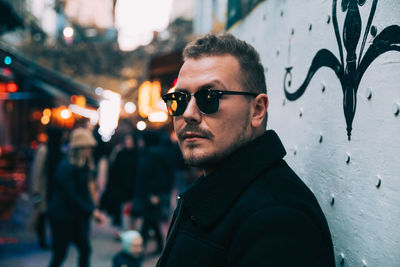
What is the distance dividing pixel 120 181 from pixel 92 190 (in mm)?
1429

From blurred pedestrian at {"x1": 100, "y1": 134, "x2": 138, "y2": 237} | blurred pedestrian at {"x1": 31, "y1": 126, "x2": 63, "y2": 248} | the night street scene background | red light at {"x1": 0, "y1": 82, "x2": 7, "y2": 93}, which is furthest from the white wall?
red light at {"x1": 0, "y1": 82, "x2": 7, "y2": 93}

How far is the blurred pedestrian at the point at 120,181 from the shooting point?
341 inches

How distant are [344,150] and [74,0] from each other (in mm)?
26030

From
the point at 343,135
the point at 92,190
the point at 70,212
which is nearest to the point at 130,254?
the point at 70,212

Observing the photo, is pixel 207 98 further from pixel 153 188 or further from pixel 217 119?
Result: pixel 153 188

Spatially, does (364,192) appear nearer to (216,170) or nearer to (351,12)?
(216,170)

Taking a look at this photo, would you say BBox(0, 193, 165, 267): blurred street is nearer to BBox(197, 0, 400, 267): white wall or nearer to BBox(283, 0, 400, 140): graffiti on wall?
BBox(197, 0, 400, 267): white wall


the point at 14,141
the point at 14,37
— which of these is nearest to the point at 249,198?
the point at 14,141

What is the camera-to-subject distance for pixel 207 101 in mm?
1771

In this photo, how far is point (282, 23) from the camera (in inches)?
97.7

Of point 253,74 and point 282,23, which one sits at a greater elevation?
point 282,23

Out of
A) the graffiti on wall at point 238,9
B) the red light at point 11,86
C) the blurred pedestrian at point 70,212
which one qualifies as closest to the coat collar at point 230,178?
the graffiti on wall at point 238,9

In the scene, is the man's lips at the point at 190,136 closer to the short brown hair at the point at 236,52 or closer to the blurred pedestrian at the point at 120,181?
the short brown hair at the point at 236,52

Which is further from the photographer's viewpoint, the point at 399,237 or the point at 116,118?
the point at 116,118
